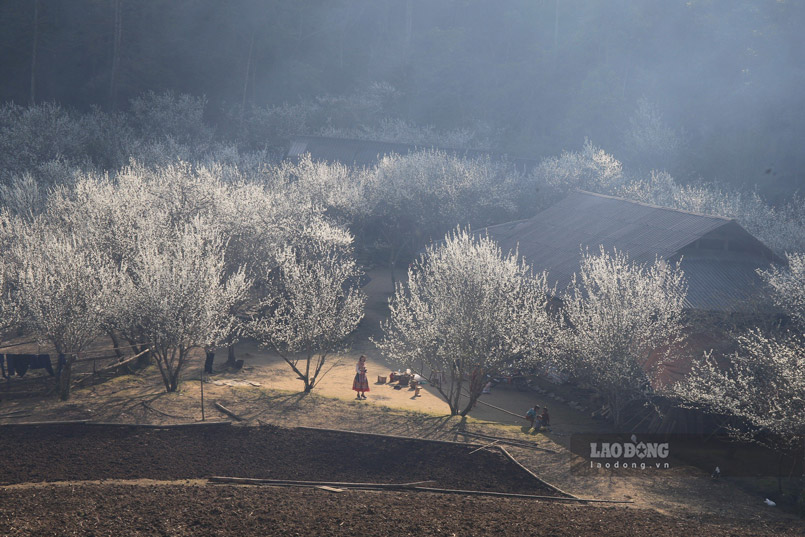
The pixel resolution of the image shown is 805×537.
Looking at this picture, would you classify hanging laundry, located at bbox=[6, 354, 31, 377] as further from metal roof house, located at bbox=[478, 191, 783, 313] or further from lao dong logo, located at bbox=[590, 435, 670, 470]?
metal roof house, located at bbox=[478, 191, 783, 313]

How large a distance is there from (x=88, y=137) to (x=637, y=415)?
5973cm

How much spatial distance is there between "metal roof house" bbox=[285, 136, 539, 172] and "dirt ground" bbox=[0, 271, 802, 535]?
44.7 meters

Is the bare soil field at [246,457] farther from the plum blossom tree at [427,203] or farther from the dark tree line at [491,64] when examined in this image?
the dark tree line at [491,64]

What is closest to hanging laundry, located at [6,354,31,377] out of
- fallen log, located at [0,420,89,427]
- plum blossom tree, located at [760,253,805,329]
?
fallen log, located at [0,420,89,427]

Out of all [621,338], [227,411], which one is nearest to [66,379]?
[227,411]

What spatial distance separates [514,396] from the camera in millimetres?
30047

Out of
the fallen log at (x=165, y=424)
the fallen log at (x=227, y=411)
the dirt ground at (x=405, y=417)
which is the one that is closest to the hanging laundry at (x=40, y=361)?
the dirt ground at (x=405, y=417)

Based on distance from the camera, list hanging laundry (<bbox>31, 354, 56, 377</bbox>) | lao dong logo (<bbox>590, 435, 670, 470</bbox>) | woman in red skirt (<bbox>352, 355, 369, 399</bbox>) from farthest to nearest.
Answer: woman in red skirt (<bbox>352, 355, 369, 399</bbox>) → hanging laundry (<bbox>31, 354, 56, 377</bbox>) → lao dong logo (<bbox>590, 435, 670, 470</bbox>)

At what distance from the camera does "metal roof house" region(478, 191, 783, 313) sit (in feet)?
92.8

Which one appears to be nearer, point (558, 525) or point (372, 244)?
point (558, 525)

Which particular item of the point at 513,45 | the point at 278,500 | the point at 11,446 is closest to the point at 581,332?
the point at 278,500

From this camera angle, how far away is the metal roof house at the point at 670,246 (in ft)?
92.8

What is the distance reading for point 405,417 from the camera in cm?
2266

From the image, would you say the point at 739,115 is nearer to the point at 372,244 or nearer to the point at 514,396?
the point at 372,244
